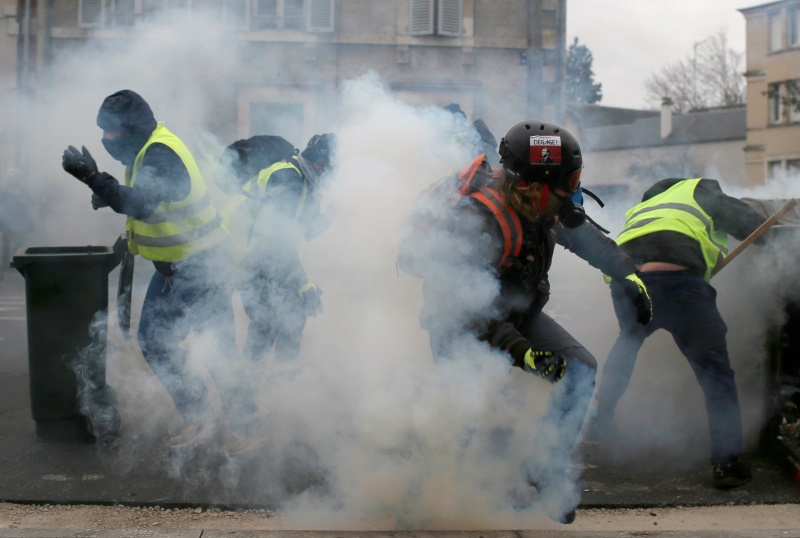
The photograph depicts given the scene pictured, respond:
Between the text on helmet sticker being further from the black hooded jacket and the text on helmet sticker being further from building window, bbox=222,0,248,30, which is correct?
building window, bbox=222,0,248,30

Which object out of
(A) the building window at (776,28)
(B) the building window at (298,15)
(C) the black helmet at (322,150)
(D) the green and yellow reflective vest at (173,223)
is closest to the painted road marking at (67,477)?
(D) the green and yellow reflective vest at (173,223)

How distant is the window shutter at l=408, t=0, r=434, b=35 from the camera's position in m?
13.9

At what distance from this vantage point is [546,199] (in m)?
3.04

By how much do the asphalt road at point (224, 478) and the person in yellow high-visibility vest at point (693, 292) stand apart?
0.57 ft

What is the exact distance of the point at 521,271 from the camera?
10.2ft

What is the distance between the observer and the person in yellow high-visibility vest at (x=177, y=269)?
3787 mm

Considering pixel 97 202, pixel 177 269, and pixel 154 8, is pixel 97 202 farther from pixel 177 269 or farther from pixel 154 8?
pixel 154 8

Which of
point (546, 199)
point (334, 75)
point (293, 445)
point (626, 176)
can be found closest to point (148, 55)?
point (334, 75)

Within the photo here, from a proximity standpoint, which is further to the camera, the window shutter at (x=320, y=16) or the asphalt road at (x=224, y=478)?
the window shutter at (x=320, y=16)

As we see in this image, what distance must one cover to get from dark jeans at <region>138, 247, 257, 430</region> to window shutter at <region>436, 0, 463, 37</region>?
10.9 m

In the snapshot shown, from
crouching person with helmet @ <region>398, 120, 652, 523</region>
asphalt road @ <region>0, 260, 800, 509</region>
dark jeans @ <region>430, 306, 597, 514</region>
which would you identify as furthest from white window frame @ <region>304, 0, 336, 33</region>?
dark jeans @ <region>430, 306, 597, 514</region>

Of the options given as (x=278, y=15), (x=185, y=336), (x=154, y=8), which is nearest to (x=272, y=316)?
(x=185, y=336)

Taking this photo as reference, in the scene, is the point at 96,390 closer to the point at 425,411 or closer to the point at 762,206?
the point at 425,411

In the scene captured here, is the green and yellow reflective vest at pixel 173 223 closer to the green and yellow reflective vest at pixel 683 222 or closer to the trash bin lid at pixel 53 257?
the trash bin lid at pixel 53 257
